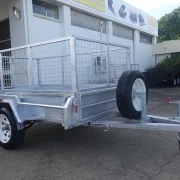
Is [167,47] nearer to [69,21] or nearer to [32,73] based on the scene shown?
[69,21]

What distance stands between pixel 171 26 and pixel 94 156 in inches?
1593

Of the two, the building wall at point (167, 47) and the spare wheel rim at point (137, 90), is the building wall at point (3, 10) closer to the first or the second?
the spare wheel rim at point (137, 90)

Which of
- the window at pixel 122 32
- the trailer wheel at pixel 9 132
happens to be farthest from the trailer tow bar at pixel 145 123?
the window at pixel 122 32

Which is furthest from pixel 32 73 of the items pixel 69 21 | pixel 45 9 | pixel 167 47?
pixel 167 47

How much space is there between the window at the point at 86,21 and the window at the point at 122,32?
1640 mm

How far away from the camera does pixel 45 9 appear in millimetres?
11656

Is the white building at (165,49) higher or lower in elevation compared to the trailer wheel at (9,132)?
higher

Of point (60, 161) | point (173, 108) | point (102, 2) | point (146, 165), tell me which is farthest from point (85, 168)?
point (102, 2)

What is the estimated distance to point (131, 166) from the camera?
3797 mm

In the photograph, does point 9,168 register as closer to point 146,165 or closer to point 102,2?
point 146,165

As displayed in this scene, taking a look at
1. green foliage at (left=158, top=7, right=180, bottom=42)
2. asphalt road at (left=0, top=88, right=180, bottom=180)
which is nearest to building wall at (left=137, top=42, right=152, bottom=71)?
asphalt road at (left=0, top=88, right=180, bottom=180)

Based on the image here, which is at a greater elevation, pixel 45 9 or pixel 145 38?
pixel 145 38

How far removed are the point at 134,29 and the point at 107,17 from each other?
16.2 ft

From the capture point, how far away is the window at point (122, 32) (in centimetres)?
1773
